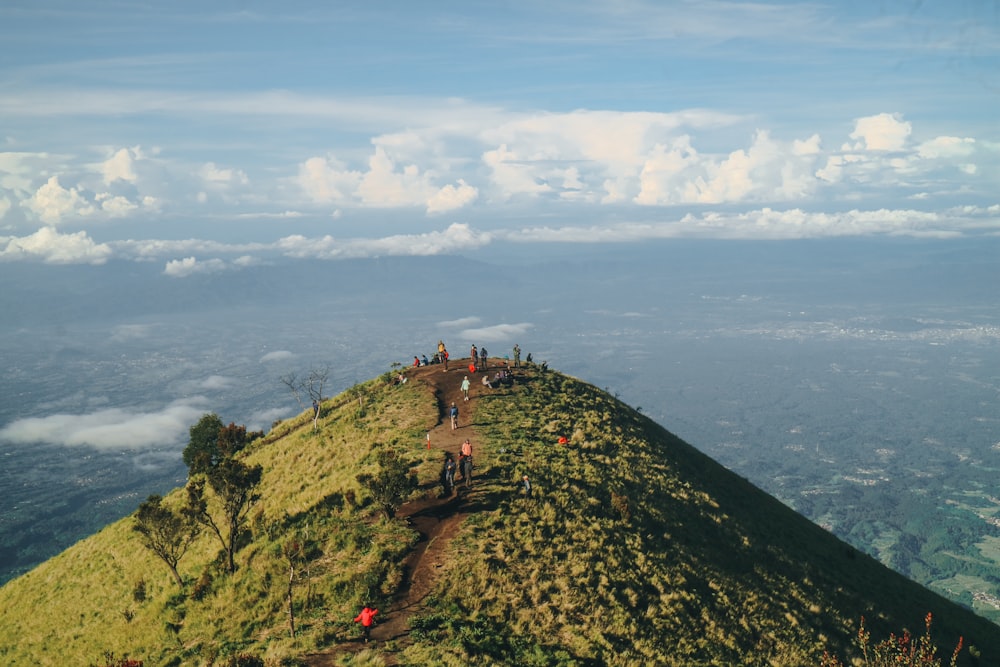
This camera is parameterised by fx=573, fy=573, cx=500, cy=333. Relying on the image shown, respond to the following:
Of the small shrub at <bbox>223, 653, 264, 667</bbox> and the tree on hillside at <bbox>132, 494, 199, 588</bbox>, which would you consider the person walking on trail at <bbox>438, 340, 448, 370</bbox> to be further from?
the small shrub at <bbox>223, 653, 264, 667</bbox>

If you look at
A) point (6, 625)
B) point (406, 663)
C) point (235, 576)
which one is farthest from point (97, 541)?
point (406, 663)

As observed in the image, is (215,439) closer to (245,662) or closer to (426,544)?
(426,544)

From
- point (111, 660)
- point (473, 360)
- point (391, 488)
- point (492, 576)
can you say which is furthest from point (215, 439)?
point (492, 576)

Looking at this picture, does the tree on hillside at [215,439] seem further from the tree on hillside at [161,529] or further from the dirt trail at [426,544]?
the tree on hillside at [161,529]

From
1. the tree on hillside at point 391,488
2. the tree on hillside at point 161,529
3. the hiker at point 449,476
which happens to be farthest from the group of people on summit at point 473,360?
the tree on hillside at point 161,529

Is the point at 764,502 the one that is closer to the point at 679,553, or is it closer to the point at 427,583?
the point at 679,553

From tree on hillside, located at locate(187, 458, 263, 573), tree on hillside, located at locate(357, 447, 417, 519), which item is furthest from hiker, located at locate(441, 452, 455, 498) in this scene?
tree on hillside, located at locate(187, 458, 263, 573)
